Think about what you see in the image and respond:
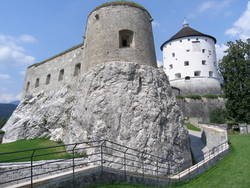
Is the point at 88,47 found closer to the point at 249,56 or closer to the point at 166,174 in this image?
the point at 166,174

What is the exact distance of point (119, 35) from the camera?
13.9 meters

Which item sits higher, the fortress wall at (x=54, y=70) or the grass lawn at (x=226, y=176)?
the fortress wall at (x=54, y=70)

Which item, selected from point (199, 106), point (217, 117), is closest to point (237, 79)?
point (217, 117)

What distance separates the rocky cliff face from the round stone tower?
703 millimetres

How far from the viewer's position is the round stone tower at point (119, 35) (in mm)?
13438

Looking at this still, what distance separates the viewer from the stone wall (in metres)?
30.6

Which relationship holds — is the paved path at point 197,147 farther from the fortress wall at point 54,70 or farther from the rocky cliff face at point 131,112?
the fortress wall at point 54,70

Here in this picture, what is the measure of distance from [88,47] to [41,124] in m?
8.17

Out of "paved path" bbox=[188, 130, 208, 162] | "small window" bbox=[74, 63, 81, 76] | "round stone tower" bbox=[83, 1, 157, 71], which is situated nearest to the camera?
"round stone tower" bbox=[83, 1, 157, 71]

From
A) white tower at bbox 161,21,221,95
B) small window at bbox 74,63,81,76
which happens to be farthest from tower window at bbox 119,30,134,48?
white tower at bbox 161,21,221,95

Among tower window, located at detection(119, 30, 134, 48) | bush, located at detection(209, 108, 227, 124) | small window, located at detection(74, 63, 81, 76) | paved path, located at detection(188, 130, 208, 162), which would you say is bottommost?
paved path, located at detection(188, 130, 208, 162)

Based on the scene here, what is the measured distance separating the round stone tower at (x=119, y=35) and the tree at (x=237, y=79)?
1235 centimetres

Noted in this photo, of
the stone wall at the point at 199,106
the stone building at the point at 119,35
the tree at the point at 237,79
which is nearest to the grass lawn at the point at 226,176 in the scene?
the stone building at the point at 119,35

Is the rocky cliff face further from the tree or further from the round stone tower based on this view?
the tree
